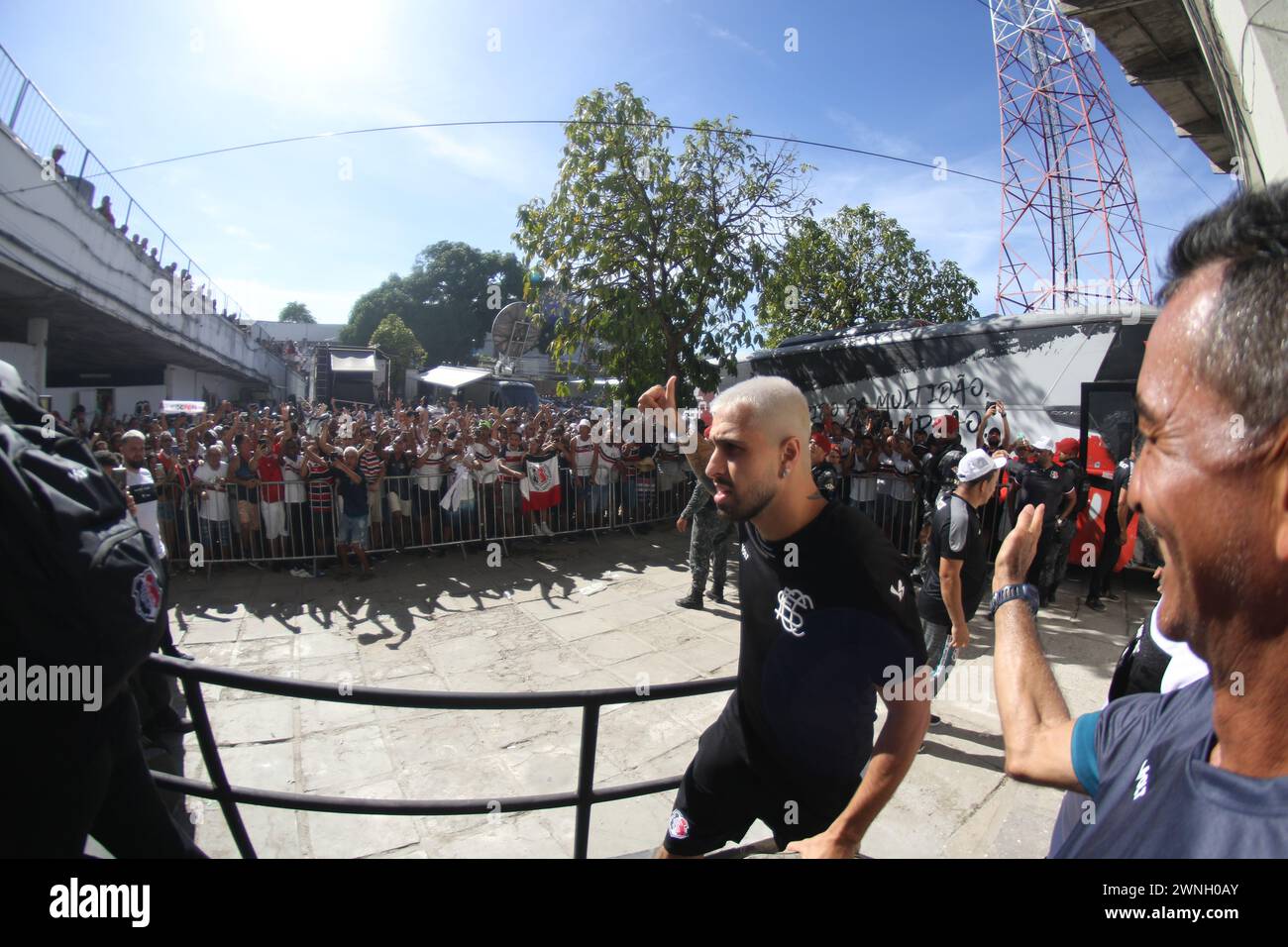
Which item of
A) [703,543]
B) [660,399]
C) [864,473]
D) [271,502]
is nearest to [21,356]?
[271,502]

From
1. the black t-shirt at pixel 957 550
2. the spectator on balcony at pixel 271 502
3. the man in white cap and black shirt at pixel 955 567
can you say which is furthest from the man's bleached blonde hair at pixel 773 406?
the spectator on balcony at pixel 271 502

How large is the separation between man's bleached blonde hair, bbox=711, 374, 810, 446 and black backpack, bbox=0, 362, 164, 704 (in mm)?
1650

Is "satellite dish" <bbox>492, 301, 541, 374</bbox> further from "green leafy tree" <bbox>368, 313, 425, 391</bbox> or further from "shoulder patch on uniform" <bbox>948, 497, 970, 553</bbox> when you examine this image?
"green leafy tree" <bbox>368, 313, 425, 391</bbox>

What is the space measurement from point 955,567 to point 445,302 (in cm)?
7089

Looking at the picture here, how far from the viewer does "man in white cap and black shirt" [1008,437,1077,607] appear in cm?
695

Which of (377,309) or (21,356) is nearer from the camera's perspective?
(21,356)

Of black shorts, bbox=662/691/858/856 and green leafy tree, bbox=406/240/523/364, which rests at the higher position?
green leafy tree, bbox=406/240/523/364

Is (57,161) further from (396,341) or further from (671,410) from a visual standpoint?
(396,341)

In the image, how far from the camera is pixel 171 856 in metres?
1.80

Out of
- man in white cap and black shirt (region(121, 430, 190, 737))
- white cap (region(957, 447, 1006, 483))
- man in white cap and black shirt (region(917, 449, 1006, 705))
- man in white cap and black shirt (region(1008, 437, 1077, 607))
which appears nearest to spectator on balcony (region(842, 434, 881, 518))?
man in white cap and black shirt (region(1008, 437, 1077, 607))

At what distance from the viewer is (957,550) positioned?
4.09 metres

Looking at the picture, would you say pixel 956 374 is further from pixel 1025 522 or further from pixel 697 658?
pixel 1025 522

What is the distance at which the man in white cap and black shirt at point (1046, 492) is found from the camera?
695cm

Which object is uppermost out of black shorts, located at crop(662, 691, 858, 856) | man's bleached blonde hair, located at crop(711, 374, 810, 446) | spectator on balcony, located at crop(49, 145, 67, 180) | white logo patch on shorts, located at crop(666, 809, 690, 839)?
spectator on balcony, located at crop(49, 145, 67, 180)
